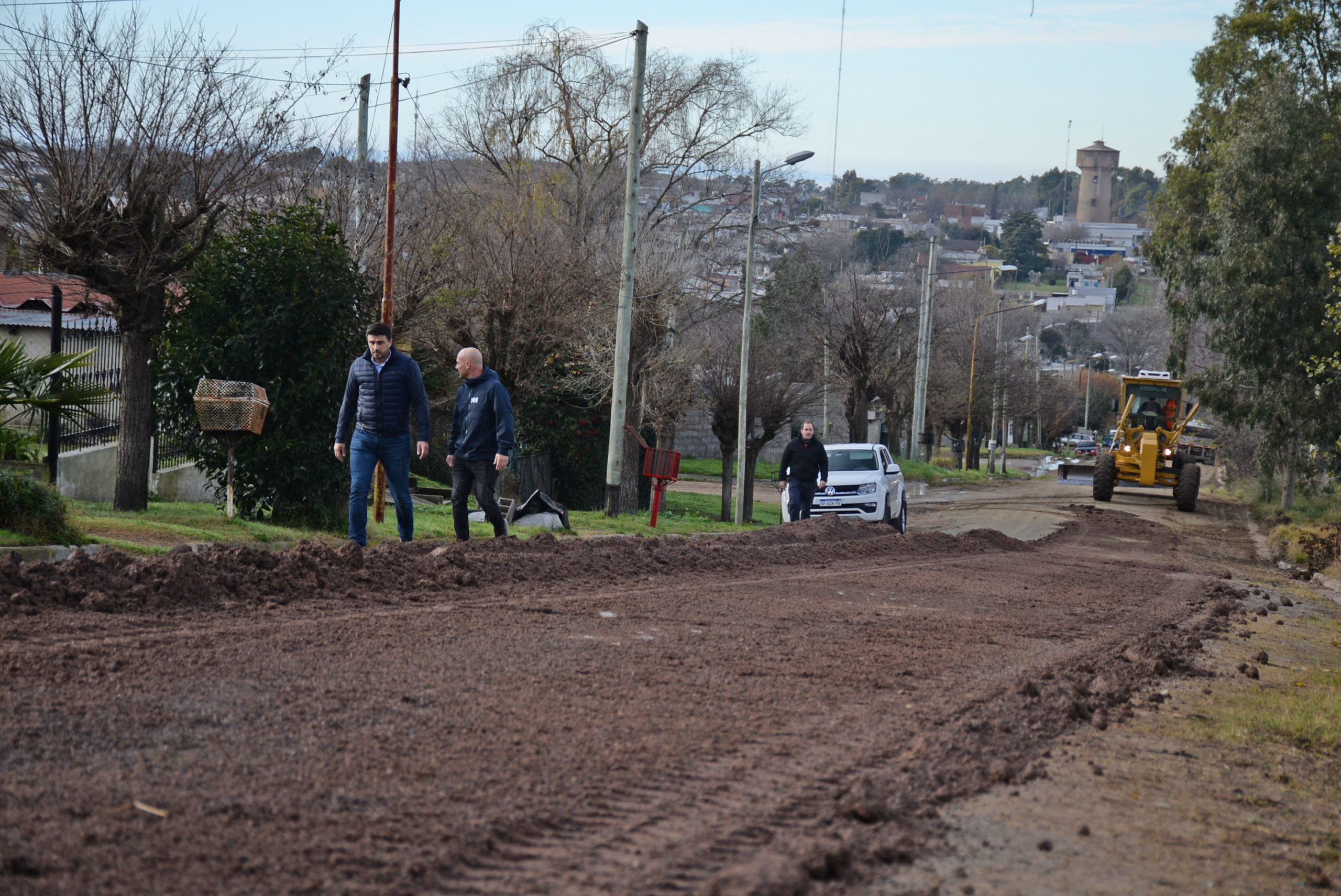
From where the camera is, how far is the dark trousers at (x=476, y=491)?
11648 mm

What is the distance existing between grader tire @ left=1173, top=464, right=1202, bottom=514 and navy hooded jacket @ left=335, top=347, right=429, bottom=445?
25768mm

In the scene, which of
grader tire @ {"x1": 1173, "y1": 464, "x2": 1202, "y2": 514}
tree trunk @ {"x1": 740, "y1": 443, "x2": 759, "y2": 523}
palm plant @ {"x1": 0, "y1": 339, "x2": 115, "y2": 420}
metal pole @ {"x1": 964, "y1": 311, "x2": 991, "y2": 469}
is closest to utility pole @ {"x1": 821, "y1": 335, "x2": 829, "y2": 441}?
tree trunk @ {"x1": 740, "y1": 443, "x2": 759, "y2": 523}

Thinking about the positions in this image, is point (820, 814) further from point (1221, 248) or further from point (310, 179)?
point (1221, 248)

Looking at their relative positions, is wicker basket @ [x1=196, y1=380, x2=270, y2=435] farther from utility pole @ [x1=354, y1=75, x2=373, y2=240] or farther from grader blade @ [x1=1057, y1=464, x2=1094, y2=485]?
grader blade @ [x1=1057, y1=464, x2=1094, y2=485]

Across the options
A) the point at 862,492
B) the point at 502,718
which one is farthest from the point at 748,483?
the point at 502,718

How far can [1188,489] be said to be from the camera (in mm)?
31359

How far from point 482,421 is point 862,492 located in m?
11.1

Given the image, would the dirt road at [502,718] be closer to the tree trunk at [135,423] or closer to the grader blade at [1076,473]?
the tree trunk at [135,423]

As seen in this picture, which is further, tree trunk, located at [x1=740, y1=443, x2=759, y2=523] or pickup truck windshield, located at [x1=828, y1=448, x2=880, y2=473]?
tree trunk, located at [x1=740, y1=443, x2=759, y2=523]

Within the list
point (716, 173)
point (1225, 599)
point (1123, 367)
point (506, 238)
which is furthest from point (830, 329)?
point (1123, 367)

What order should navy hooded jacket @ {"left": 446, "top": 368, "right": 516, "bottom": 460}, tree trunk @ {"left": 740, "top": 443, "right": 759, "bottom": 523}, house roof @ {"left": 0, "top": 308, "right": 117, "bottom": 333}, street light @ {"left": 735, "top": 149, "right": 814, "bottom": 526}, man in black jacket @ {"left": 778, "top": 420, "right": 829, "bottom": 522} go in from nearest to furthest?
navy hooded jacket @ {"left": 446, "top": 368, "right": 516, "bottom": 460}
man in black jacket @ {"left": 778, "top": 420, "right": 829, "bottom": 522}
house roof @ {"left": 0, "top": 308, "right": 117, "bottom": 333}
street light @ {"left": 735, "top": 149, "right": 814, "bottom": 526}
tree trunk @ {"left": 740, "top": 443, "right": 759, "bottom": 523}

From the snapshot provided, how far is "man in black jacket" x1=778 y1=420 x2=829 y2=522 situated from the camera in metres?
18.7

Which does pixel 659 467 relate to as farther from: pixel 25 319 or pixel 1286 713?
pixel 1286 713

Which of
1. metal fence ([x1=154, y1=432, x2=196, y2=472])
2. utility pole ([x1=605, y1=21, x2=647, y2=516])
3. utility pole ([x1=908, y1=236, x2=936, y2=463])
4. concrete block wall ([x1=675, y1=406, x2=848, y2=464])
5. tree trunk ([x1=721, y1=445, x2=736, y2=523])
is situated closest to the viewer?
metal fence ([x1=154, y1=432, x2=196, y2=472])
